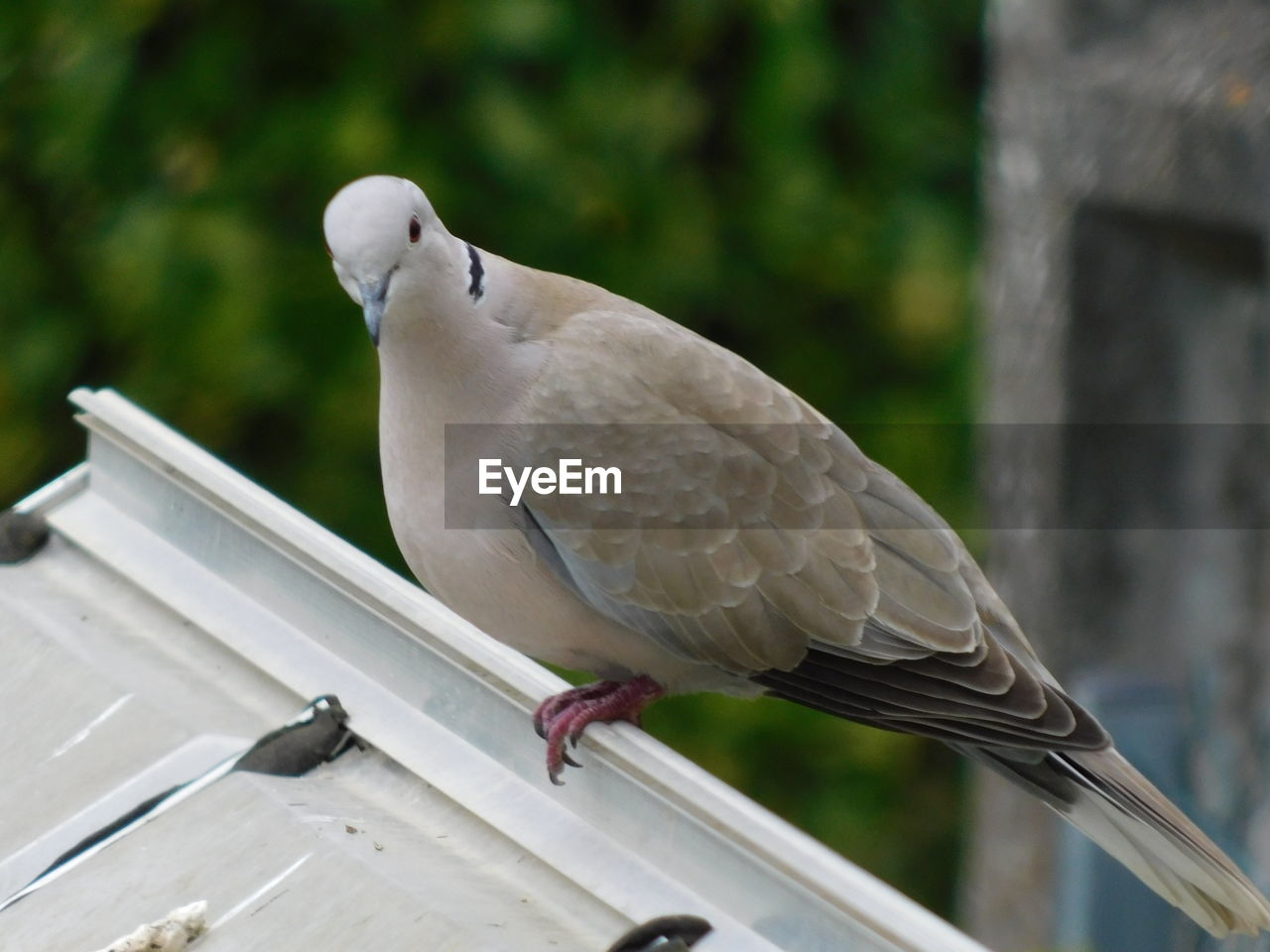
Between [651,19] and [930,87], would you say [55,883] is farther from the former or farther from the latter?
[930,87]

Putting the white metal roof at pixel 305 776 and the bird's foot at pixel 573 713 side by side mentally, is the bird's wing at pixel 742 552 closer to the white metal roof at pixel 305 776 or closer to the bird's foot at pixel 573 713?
the bird's foot at pixel 573 713

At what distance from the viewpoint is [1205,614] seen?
3.22 m

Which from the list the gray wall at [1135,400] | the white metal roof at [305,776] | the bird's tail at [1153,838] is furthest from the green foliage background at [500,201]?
the bird's tail at [1153,838]

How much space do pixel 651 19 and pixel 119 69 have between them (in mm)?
1194

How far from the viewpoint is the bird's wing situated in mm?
2088

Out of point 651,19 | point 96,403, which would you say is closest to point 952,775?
point 651,19

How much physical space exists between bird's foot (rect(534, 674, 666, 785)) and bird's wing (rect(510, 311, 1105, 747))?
0.30 ft

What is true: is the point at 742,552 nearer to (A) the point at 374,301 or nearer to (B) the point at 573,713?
(B) the point at 573,713

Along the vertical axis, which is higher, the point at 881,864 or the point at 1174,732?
the point at 1174,732

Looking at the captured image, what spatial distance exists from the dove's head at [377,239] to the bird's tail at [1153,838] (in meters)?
0.93

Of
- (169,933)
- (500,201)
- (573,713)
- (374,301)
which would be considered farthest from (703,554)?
(500,201)

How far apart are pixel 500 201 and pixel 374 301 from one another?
2.14 metres

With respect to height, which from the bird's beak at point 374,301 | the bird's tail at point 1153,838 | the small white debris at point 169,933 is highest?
the bird's beak at point 374,301

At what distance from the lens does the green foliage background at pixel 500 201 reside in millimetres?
3844
